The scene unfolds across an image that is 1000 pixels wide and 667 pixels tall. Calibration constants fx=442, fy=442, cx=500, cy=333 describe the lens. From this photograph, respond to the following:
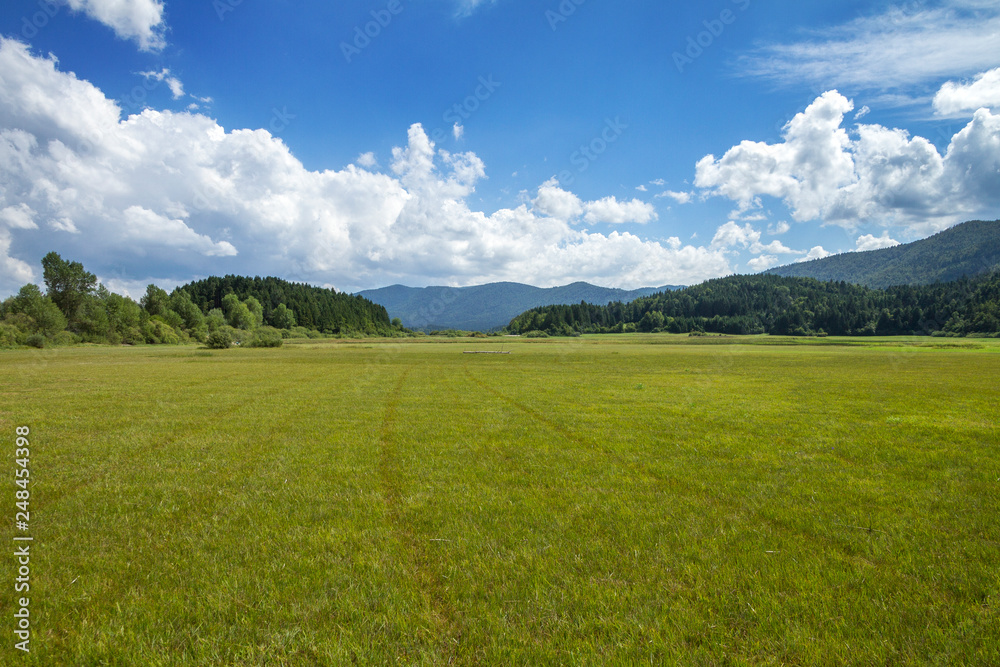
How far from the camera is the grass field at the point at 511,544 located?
5.16 metres

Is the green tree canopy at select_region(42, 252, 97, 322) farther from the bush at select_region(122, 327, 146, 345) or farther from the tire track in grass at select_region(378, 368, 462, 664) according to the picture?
the tire track in grass at select_region(378, 368, 462, 664)

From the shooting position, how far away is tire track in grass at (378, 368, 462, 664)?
17.2ft

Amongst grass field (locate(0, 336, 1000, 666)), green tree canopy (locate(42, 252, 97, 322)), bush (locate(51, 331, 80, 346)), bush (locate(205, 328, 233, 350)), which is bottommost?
grass field (locate(0, 336, 1000, 666))

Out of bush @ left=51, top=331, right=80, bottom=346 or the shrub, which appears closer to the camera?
the shrub

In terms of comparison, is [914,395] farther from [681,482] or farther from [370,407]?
[370,407]

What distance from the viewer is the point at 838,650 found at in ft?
16.1

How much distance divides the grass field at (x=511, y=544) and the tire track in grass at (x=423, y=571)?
46 mm

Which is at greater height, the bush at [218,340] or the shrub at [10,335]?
the shrub at [10,335]

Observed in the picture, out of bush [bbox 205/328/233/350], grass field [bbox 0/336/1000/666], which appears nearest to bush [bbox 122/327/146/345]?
bush [bbox 205/328/233/350]

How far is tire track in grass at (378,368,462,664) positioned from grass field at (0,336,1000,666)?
0.05 metres

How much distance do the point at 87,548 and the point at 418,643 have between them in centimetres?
651

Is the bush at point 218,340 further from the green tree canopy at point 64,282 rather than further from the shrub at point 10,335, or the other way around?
the green tree canopy at point 64,282

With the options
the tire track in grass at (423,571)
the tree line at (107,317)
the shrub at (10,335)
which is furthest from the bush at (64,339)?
the tire track in grass at (423,571)

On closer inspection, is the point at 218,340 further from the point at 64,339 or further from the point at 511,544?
the point at 511,544
